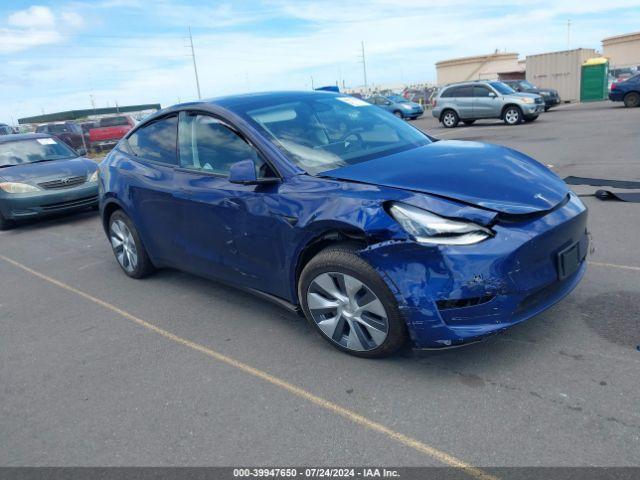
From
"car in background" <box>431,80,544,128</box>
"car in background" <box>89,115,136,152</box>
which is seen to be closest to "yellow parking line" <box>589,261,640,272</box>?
"car in background" <box>431,80,544,128</box>

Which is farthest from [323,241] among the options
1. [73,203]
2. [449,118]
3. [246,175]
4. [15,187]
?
[449,118]

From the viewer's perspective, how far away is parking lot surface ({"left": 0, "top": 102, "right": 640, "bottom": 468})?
8.25 feet

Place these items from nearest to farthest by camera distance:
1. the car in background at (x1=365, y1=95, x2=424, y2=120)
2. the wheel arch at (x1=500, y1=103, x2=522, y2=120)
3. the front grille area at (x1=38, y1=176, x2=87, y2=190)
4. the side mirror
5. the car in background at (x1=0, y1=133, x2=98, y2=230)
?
the side mirror < the car in background at (x1=0, y1=133, x2=98, y2=230) < the front grille area at (x1=38, y1=176, x2=87, y2=190) < the wheel arch at (x1=500, y1=103, x2=522, y2=120) < the car in background at (x1=365, y1=95, x2=424, y2=120)

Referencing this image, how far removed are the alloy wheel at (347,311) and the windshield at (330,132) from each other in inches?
29.6

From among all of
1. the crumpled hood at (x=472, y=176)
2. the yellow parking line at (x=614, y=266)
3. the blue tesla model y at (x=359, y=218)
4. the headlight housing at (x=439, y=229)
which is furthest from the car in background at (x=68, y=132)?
the headlight housing at (x=439, y=229)

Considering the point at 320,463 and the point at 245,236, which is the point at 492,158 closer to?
the point at 245,236

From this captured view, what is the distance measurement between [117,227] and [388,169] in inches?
124

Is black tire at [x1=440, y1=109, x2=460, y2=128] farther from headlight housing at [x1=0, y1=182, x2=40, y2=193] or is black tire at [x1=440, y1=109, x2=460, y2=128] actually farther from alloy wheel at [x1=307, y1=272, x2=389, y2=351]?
alloy wheel at [x1=307, y1=272, x2=389, y2=351]

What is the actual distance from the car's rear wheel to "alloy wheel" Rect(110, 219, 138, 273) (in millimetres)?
17472

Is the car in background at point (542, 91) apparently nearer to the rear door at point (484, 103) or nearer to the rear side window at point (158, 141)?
the rear door at point (484, 103)

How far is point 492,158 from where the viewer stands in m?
3.52

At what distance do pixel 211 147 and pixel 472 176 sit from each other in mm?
1950

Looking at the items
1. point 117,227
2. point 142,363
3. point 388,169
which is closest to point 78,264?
point 117,227

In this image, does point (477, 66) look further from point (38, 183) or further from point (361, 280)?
point (361, 280)
